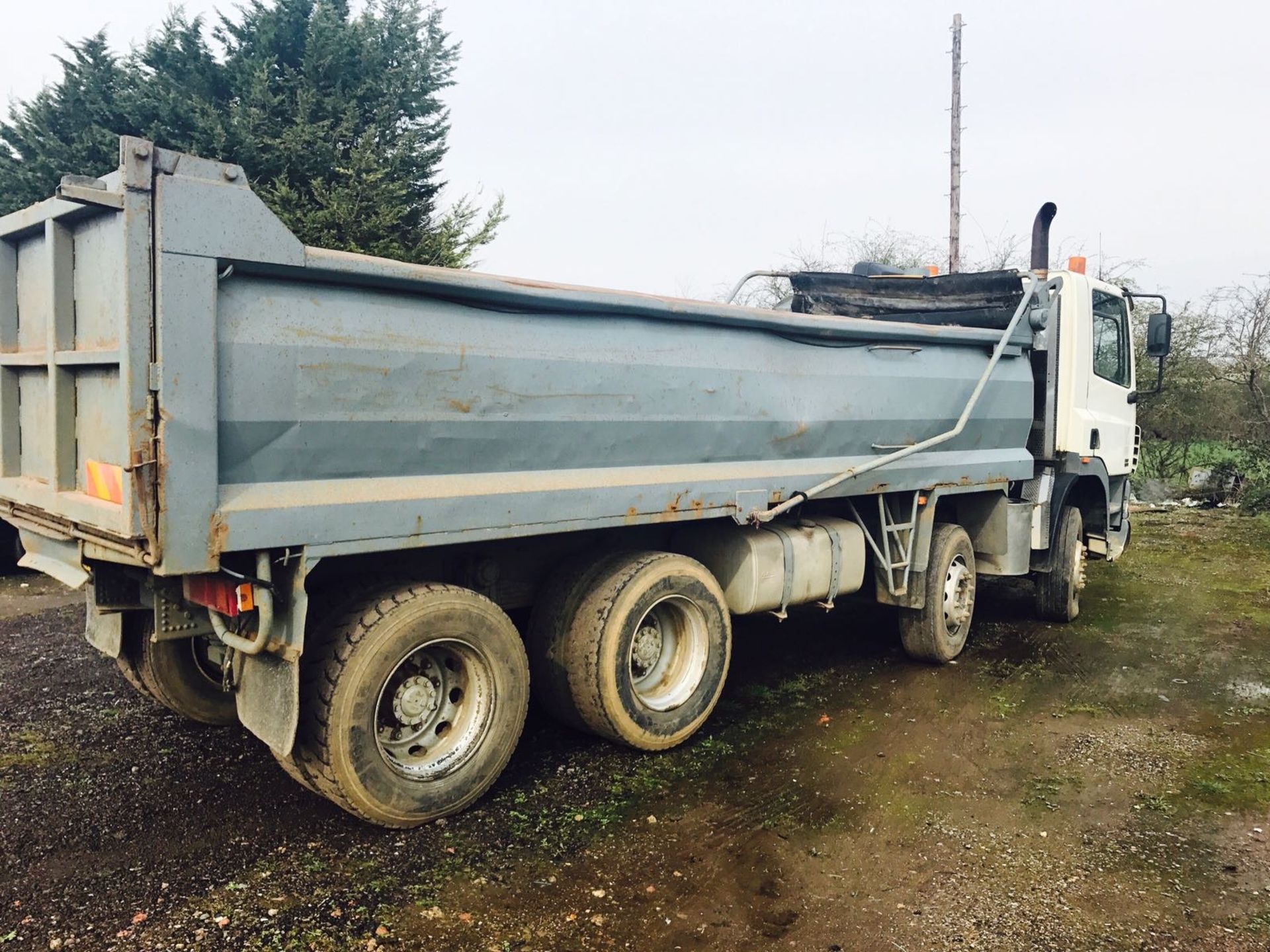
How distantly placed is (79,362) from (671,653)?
9.78 feet

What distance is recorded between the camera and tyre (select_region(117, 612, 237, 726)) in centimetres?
452

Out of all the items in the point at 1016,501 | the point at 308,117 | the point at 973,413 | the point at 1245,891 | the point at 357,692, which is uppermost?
the point at 308,117

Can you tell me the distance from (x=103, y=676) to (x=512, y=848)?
3295mm

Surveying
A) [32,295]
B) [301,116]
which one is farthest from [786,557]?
[301,116]

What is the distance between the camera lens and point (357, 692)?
3.54 meters

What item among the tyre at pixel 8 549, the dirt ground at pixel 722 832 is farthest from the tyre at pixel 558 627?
the tyre at pixel 8 549

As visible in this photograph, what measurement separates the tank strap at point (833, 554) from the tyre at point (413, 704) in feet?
7.44

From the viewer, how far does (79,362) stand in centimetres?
335

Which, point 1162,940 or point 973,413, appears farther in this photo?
point 973,413

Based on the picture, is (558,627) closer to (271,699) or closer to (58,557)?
(271,699)

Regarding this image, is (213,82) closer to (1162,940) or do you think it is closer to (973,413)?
(973,413)

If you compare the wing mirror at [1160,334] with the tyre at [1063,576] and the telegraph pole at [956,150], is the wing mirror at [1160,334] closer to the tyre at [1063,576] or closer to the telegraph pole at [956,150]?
the tyre at [1063,576]

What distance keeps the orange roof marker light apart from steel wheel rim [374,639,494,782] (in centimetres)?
119

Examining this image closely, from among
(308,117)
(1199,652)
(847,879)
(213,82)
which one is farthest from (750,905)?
(213,82)
